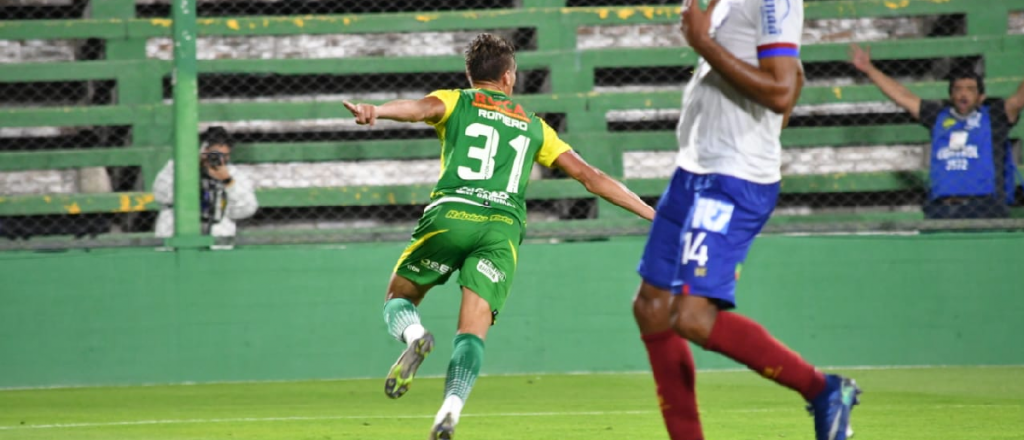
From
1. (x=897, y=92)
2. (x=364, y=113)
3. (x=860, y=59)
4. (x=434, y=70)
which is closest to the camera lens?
(x=364, y=113)

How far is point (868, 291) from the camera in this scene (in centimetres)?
1119

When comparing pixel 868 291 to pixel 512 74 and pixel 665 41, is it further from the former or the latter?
pixel 512 74

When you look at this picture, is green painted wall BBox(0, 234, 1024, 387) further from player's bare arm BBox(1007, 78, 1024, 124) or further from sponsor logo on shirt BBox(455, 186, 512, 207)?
sponsor logo on shirt BBox(455, 186, 512, 207)

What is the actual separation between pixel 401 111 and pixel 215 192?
5.55 metres

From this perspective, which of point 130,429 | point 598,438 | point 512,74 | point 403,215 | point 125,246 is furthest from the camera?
point 403,215

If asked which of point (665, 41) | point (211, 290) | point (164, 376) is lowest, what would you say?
point (164, 376)

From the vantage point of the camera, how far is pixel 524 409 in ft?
28.2

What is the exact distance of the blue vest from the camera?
1102cm

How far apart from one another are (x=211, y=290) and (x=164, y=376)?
30.1 inches

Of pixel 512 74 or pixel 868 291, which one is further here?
pixel 868 291

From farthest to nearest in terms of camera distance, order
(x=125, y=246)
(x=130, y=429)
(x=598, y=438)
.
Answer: (x=125, y=246) → (x=130, y=429) → (x=598, y=438)

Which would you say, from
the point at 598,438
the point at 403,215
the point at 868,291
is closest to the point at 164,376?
the point at 403,215

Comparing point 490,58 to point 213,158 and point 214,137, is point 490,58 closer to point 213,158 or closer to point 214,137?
point 213,158

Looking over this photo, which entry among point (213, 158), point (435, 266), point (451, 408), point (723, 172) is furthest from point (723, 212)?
point (213, 158)
